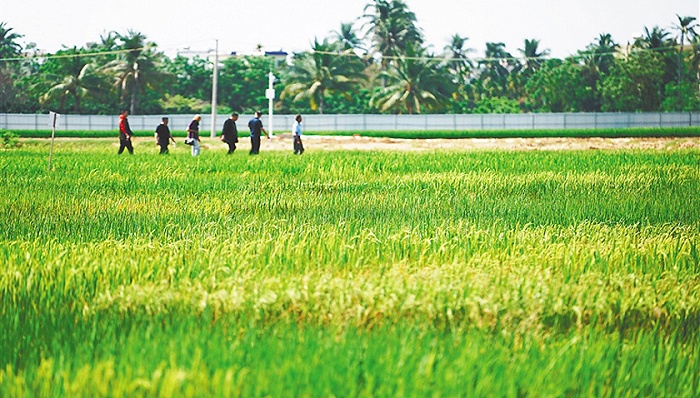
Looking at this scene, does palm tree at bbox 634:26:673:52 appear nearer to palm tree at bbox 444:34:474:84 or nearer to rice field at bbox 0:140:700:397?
palm tree at bbox 444:34:474:84

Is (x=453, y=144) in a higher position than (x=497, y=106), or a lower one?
lower

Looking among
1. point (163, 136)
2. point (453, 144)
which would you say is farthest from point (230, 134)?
point (453, 144)

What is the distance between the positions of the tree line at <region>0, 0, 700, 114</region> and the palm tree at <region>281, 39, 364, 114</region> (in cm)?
7

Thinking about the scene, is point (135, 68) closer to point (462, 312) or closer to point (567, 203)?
point (567, 203)

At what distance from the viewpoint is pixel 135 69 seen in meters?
64.8

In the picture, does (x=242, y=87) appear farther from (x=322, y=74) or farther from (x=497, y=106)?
(x=497, y=106)

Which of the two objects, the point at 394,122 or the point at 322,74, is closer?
the point at 394,122

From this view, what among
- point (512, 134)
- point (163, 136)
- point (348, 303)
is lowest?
point (348, 303)

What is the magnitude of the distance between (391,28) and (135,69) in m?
21.9

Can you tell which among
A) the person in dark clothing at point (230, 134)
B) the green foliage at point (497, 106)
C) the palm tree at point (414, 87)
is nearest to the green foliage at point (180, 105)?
the palm tree at point (414, 87)

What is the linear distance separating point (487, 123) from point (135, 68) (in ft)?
75.8

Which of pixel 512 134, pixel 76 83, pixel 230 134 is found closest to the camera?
pixel 230 134

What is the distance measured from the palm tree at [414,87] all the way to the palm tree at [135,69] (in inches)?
588

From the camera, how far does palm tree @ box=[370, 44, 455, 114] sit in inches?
2638
